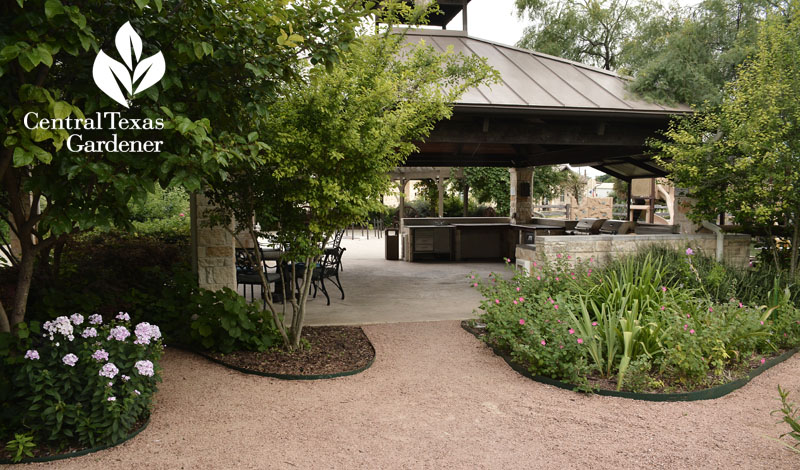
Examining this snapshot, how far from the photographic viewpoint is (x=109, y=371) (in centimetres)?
294

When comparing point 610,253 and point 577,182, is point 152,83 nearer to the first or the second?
point 610,253

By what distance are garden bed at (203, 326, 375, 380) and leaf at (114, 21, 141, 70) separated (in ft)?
8.17

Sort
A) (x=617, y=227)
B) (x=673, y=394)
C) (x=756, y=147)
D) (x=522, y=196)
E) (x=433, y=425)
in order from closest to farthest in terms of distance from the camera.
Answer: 1. (x=433, y=425)
2. (x=673, y=394)
3. (x=756, y=147)
4. (x=617, y=227)
5. (x=522, y=196)

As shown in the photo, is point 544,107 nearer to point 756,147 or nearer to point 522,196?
point 756,147

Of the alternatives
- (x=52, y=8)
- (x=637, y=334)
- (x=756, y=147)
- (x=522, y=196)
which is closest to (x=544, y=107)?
(x=756, y=147)

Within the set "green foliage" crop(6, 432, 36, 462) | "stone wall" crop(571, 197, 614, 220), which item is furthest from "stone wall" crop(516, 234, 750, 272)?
"stone wall" crop(571, 197, 614, 220)

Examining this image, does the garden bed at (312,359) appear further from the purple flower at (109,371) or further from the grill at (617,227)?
the grill at (617,227)

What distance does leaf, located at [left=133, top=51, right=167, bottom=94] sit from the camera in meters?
2.80

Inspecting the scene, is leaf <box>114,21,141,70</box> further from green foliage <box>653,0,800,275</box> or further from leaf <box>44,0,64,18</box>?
green foliage <box>653,0,800,275</box>

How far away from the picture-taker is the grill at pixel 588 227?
10977 millimetres

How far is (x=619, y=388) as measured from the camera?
385 centimetres

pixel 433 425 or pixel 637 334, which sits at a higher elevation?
pixel 637 334

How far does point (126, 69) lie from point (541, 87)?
5674mm

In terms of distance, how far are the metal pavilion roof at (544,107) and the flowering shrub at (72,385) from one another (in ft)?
15.1
